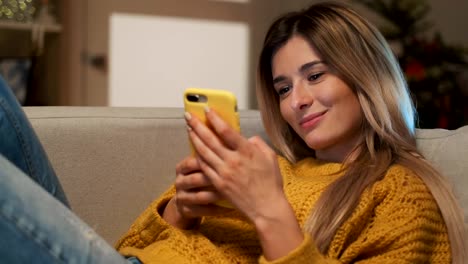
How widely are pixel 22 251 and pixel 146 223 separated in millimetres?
435

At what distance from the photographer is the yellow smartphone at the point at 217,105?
3.08ft

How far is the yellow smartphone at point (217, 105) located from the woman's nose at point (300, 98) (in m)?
0.25

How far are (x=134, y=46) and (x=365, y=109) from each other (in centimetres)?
196

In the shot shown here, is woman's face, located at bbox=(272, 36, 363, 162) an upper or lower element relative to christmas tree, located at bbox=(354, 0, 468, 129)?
upper

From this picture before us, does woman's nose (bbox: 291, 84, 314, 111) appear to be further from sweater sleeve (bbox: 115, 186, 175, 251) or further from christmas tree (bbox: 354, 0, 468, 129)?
A: christmas tree (bbox: 354, 0, 468, 129)

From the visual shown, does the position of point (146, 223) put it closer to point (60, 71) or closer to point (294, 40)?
point (294, 40)

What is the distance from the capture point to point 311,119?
3.85 ft

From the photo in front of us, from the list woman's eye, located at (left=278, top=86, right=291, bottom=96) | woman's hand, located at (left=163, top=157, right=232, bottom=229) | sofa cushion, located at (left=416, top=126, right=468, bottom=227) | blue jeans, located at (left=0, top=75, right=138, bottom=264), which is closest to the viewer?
blue jeans, located at (left=0, top=75, right=138, bottom=264)

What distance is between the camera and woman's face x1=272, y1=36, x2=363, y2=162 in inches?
45.6

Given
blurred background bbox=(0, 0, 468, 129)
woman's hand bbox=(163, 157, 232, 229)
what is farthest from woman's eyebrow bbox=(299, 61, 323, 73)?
blurred background bbox=(0, 0, 468, 129)

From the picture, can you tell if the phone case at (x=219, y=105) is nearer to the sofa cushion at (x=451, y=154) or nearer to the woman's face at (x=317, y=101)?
the woman's face at (x=317, y=101)

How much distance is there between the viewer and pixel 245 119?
1504 mm

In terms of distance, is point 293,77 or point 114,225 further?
point 114,225

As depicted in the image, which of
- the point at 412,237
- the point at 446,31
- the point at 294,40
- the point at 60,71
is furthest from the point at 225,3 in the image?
the point at 412,237
